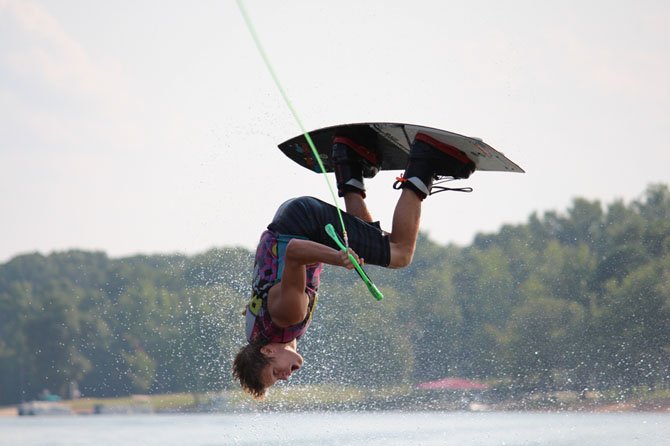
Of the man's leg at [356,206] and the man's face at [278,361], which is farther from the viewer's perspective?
the man's leg at [356,206]

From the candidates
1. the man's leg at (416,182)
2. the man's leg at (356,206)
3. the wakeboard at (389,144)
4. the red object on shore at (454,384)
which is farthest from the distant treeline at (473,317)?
the man's leg at (416,182)

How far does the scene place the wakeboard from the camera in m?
7.52

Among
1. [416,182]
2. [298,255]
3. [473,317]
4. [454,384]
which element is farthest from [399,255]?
[473,317]

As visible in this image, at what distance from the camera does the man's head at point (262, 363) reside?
23.8 feet

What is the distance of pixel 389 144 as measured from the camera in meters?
8.11

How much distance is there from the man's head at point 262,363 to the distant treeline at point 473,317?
77.4 feet

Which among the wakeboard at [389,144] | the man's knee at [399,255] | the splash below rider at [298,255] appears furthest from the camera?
the wakeboard at [389,144]

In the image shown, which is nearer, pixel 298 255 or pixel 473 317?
pixel 298 255

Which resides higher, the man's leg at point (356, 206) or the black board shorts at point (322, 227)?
the man's leg at point (356, 206)

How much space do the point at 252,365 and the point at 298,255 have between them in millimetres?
954

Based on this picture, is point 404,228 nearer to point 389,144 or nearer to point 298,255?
point 389,144

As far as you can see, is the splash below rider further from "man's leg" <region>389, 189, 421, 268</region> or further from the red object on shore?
the red object on shore

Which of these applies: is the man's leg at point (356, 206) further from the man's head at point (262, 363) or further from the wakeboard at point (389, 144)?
the man's head at point (262, 363)

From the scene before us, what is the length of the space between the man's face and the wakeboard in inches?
63.7
